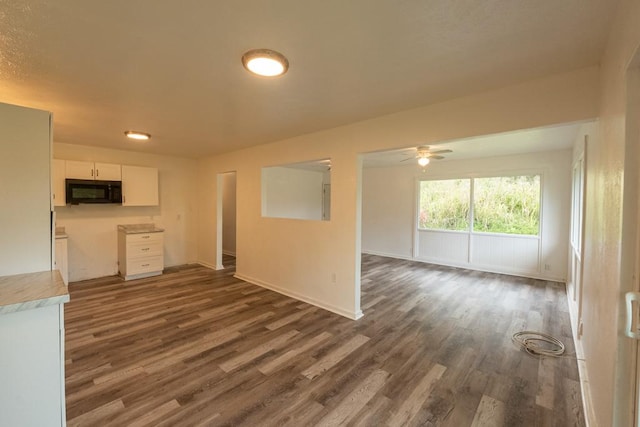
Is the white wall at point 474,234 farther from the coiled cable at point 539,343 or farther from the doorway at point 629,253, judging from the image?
the doorway at point 629,253

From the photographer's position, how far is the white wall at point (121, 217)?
15.8 feet

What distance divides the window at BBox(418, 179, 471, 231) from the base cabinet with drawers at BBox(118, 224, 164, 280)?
575 cm

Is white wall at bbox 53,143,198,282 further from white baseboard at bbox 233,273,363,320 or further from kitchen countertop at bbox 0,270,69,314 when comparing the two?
kitchen countertop at bbox 0,270,69,314

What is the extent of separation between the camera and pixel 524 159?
529 centimetres

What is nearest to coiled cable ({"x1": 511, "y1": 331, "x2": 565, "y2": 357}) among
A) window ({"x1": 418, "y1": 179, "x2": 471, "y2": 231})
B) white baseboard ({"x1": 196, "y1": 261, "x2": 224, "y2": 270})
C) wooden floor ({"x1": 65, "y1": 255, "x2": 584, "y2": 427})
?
wooden floor ({"x1": 65, "y1": 255, "x2": 584, "y2": 427})

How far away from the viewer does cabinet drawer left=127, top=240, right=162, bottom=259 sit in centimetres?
489

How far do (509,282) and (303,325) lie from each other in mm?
3999

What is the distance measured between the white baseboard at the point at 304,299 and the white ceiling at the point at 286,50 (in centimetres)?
241

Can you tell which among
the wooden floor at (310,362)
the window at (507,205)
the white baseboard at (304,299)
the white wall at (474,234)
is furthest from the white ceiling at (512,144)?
the wooden floor at (310,362)

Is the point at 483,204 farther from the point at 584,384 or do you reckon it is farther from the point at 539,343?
the point at 584,384

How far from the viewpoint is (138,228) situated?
5.24 meters

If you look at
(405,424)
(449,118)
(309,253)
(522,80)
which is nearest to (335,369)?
(405,424)

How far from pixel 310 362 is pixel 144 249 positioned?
13.6ft

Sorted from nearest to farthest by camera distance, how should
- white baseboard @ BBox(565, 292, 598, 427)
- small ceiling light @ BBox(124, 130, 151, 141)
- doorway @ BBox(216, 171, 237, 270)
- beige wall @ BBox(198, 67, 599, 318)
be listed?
white baseboard @ BBox(565, 292, 598, 427), beige wall @ BBox(198, 67, 599, 318), small ceiling light @ BBox(124, 130, 151, 141), doorway @ BBox(216, 171, 237, 270)
